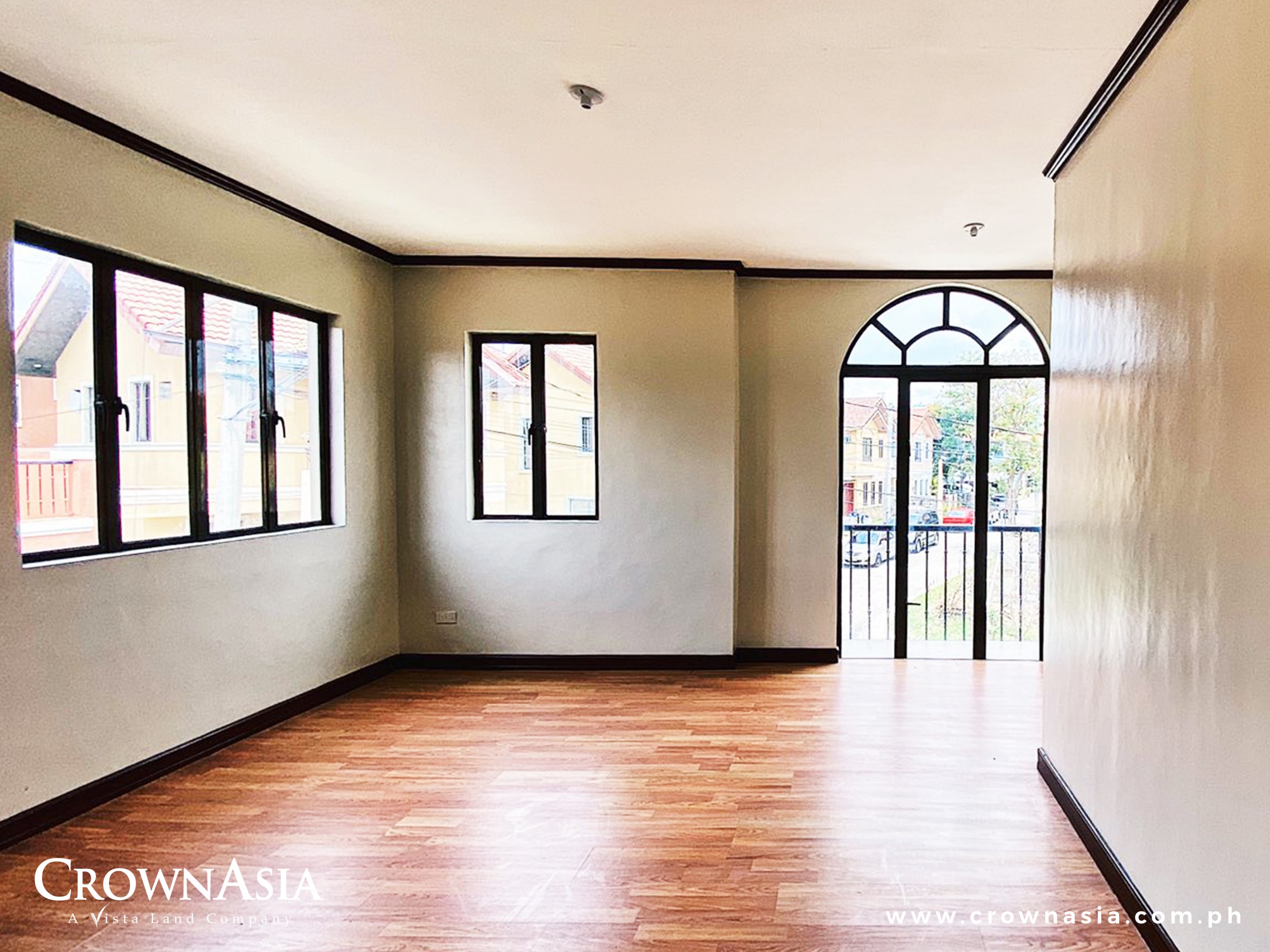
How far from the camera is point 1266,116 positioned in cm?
159

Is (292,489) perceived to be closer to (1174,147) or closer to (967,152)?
(967,152)

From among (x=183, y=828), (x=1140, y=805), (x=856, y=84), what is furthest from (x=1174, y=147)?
(x=183, y=828)

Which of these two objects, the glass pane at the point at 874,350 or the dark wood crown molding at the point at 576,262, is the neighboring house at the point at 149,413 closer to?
the dark wood crown molding at the point at 576,262

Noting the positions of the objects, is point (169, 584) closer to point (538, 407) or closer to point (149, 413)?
point (149, 413)

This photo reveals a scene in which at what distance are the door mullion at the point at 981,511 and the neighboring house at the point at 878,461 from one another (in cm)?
28

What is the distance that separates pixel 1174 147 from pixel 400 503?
14.5 feet

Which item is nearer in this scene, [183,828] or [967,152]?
[183,828]

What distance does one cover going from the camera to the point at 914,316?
17.5 ft

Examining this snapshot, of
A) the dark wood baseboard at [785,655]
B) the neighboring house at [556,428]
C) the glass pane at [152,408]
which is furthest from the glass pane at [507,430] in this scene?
the glass pane at [152,408]

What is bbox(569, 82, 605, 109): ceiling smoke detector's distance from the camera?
261cm

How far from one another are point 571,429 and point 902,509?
7.74ft

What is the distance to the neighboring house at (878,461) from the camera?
17.5 ft

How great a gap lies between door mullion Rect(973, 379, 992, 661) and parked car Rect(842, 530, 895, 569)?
1.89 feet

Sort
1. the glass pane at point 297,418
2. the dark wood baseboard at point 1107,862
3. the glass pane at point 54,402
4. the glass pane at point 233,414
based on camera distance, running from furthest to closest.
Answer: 1. the glass pane at point 297,418
2. the glass pane at point 233,414
3. the glass pane at point 54,402
4. the dark wood baseboard at point 1107,862
